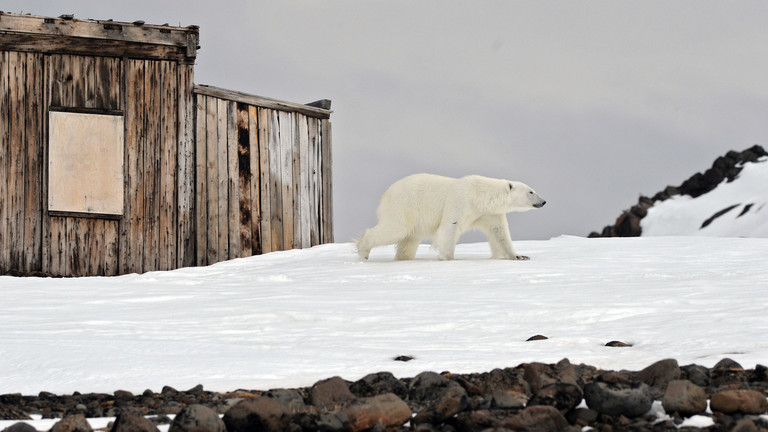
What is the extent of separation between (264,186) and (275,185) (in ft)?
0.64

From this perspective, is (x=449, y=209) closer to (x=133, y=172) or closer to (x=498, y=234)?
(x=498, y=234)

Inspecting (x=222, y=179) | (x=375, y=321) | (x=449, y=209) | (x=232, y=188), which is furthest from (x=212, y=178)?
(x=375, y=321)

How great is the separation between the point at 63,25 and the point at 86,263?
10.7ft

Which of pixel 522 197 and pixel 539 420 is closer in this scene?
pixel 539 420

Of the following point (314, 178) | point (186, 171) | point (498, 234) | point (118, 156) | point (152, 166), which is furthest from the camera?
point (314, 178)

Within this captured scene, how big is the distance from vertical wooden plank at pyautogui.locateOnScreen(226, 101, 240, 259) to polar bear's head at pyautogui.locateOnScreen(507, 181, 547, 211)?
4296 millimetres

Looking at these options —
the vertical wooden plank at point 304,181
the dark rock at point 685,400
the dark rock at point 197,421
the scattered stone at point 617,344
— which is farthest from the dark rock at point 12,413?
the vertical wooden plank at point 304,181

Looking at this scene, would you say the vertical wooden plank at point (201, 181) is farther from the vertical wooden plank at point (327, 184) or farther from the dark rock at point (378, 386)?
the dark rock at point (378, 386)

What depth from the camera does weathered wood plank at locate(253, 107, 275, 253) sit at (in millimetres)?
12375

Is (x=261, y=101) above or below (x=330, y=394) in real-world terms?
above

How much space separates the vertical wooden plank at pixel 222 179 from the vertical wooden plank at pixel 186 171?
34 centimetres

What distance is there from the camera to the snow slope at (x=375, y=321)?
12.5 feet

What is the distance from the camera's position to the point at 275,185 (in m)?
12.6

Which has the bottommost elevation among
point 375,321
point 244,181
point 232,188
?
point 375,321
